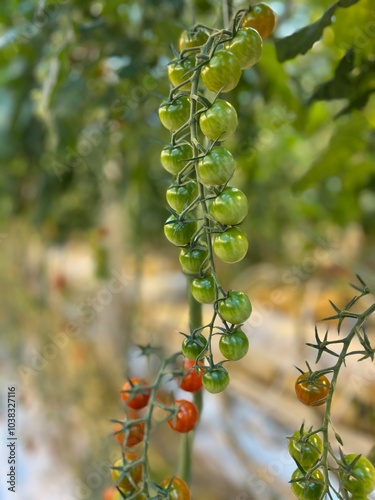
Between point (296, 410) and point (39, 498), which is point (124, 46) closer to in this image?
point (296, 410)

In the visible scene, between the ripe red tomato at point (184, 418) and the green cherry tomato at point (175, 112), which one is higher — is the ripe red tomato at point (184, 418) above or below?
below

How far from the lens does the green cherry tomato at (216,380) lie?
0.88ft

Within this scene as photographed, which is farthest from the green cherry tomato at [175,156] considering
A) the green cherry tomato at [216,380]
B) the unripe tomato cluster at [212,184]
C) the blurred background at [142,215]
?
the blurred background at [142,215]

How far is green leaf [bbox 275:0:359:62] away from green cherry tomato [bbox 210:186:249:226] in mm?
202

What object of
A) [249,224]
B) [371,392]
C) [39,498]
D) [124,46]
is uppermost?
[249,224]

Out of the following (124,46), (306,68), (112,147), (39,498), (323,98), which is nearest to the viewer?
(323,98)

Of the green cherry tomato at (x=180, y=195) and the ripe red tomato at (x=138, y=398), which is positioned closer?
the green cherry tomato at (x=180, y=195)

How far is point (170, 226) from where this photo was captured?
28 centimetres

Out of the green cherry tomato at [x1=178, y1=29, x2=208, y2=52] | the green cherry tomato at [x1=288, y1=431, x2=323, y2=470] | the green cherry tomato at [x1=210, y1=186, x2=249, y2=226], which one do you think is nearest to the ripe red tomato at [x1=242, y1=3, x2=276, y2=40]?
the green cherry tomato at [x1=178, y1=29, x2=208, y2=52]

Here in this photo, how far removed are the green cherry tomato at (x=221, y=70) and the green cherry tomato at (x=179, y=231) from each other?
0.07 m

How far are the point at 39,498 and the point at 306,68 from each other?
1.27 metres

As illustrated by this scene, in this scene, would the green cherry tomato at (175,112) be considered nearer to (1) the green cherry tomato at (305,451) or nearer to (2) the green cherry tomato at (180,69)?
(2) the green cherry tomato at (180,69)

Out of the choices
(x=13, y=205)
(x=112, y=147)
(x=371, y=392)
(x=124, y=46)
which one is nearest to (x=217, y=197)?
(x=124, y=46)

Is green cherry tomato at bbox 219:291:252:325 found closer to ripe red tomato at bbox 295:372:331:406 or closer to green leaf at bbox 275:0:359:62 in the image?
ripe red tomato at bbox 295:372:331:406
